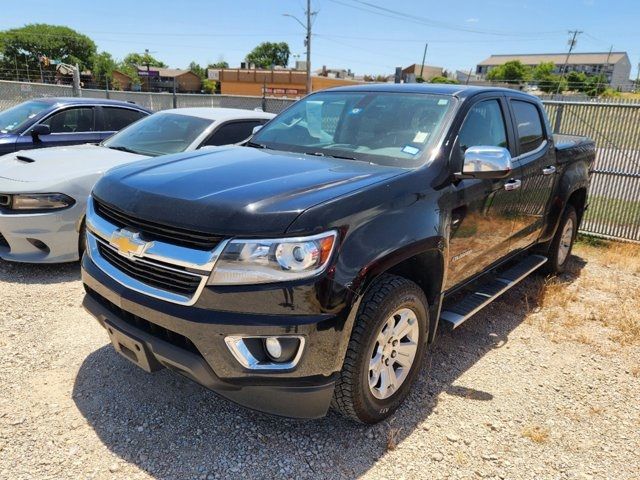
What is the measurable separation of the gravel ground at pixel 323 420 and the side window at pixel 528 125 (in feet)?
5.36

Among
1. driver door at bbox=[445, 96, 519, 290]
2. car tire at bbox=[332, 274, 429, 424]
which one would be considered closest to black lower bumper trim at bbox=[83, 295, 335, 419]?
car tire at bbox=[332, 274, 429, 424]

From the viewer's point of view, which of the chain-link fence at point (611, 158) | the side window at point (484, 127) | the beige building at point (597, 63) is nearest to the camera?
the side window at point (484, 127)

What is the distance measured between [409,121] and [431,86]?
604 mm

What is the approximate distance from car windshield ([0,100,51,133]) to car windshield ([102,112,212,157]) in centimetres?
181

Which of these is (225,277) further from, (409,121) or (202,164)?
(409,121)

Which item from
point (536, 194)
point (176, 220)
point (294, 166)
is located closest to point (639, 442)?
point (536, 194)

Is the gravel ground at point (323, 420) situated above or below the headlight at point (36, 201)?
below

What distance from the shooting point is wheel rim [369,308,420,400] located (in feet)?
8.77

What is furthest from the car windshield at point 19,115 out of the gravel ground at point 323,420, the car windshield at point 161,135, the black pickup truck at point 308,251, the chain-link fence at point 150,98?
the chain-link fence at point 150,98

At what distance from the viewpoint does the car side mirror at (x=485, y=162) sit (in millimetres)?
2994

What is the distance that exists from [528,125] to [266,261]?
3.19m

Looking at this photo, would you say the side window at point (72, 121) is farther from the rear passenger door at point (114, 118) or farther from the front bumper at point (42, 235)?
the front bumper at point (42, 235)

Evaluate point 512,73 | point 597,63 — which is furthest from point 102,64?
point 597,63

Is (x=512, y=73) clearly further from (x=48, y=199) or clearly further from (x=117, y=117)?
(x=48, y=199)
